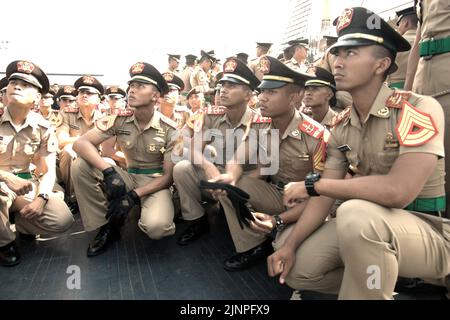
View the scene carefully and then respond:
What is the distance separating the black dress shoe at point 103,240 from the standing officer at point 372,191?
4.86ft

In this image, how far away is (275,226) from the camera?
207cm

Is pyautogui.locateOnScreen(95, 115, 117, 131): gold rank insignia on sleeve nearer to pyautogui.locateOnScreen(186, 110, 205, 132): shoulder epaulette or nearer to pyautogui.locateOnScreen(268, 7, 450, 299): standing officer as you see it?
pyautogui.locateOnScreen(186, 110, 205, 132): shoulder epaulette

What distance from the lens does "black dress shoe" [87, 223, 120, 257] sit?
2478 millimetres

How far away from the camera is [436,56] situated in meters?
1.82

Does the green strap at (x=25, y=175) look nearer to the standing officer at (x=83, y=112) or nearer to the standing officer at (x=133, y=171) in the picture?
the standing officer at (x=133, y=171)

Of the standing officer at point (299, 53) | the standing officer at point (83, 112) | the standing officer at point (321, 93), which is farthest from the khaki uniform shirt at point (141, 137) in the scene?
the standing officer at point (299, 53)

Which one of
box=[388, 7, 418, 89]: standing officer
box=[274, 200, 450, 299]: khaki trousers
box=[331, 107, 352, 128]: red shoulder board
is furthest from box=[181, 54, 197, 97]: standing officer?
box=[274, 200, 450, 299]: khaki trousers

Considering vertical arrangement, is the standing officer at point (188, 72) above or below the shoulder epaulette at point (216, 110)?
above

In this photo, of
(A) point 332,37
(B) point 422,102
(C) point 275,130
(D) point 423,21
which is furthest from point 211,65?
(B) point 422,102

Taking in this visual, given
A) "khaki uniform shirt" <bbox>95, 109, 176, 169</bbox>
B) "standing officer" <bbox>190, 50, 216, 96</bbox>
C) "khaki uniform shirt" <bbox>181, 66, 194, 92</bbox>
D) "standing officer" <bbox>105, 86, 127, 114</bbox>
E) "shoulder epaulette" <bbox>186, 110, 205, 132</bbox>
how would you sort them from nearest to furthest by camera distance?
"khaki uniform shirt" <bbox>95, 109, 176, 169</bbox> < "shoulder epaulette" <bbox>186, 110, 205, 132</bbox> < "standing officer" <bbox>105, 86, 127, 114</bbox> < "standing officer" <bbox>190, 50, 216, 96</bbox> < "khaki uniform shirt" <bbox>181, 66, 194, 92</bbox>

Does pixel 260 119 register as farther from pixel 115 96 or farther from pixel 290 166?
pixel 115 96

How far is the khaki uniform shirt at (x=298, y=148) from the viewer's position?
2.35 metres

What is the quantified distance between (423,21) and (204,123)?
2041mm

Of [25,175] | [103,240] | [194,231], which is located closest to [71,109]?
[25,175]
